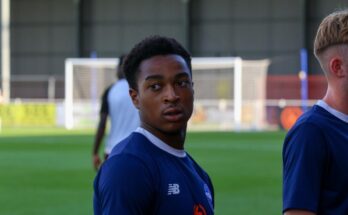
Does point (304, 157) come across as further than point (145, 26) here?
No

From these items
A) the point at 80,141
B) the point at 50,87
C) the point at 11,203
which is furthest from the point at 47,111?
the point at 11,203

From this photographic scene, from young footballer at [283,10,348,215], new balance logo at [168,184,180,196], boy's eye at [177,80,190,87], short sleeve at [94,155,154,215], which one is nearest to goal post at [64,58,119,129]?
young footballer at [283,10,348,215]

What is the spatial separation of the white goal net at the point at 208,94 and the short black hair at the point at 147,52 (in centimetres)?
3116

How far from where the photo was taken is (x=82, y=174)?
1537 cm

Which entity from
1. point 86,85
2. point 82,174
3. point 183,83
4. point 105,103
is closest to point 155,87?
point 183,83

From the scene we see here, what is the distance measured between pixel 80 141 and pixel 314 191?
76.9ft

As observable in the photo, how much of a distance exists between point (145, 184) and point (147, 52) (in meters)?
0.59

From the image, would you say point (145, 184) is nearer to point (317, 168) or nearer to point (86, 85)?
point (317, 168)

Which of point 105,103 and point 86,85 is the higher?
point 105,103

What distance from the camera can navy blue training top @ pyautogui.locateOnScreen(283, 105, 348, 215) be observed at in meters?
3.13

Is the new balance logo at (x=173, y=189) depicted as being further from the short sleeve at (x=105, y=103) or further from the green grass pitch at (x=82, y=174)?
the green grass pitch at (x=82, y=174)

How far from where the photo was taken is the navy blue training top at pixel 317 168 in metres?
3.13

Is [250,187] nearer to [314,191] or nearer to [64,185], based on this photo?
[64,185]

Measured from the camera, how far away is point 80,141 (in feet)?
86.2
